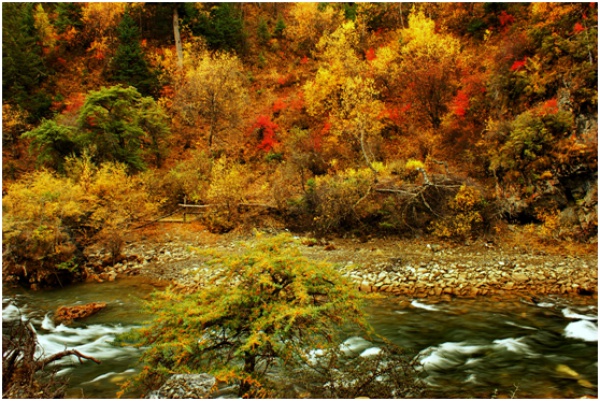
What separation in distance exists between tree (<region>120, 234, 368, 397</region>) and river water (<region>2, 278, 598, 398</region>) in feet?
3.35

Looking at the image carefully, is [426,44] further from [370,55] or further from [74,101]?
[74,101]

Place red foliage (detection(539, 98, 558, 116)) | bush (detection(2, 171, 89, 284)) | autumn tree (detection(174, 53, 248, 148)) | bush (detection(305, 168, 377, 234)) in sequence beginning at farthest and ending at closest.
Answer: autumn tree (detection(174, 53, 248, 148))
bush (detection(305, 168, 377, 234))
red foliage (detection(539, 98, 558, 116))
bush (detection(2, 171, 89, 284))

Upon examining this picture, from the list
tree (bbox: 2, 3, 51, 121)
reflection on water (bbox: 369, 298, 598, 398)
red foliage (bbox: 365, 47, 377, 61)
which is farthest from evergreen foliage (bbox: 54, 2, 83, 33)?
reflection on water (bbox: 369, 298, 598, 398)

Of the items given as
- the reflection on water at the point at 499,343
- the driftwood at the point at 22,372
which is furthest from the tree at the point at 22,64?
the reflection on water at the point at 499,343

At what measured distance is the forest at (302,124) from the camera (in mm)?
13172

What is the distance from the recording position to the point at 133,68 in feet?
91.2

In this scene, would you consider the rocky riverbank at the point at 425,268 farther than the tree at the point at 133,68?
No

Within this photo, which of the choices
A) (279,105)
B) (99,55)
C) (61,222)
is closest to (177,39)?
(99,55)

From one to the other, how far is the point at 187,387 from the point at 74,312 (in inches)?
269

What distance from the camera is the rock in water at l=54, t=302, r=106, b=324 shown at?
891 centimetres

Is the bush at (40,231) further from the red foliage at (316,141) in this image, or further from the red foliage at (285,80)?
the red foliage at (285,80)

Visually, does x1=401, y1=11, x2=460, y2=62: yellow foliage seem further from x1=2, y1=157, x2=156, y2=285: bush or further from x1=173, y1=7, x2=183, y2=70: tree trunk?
x1=2, y1=157, x2=156, y2=285: bush

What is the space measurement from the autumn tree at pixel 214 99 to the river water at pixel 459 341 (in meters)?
16.3

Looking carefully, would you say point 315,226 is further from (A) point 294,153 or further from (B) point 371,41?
(B) point 371,41
